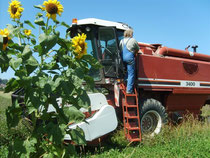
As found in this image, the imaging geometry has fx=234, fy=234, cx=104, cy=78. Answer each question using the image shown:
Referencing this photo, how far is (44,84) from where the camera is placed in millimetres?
2078

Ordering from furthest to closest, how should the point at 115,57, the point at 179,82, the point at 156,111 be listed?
the point at 179,82, the point at 156,111, the point at 115,57

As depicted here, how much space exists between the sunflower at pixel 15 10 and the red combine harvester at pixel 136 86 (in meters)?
2.44

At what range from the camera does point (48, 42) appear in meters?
2.12

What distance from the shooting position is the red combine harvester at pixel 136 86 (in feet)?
16.0

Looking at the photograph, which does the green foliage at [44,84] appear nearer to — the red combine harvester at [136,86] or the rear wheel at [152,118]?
the red combine harvester at [136,86]

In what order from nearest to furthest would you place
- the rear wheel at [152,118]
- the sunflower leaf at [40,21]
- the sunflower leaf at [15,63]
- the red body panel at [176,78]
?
the sunflower leaf at [15,63] < the sunflower leaf at [40,21] < the rear wheel at [152,118] < the red body panel at [176,78]

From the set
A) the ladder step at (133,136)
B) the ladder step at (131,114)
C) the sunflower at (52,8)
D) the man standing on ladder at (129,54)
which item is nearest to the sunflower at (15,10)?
the sunflower at (52,8)

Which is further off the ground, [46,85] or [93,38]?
[93,38]

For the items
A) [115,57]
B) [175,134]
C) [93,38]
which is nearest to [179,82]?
[175,134]

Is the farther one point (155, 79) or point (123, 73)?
point (155, 79)

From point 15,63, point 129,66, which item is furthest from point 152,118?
point 15,63

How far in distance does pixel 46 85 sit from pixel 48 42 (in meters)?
0.39

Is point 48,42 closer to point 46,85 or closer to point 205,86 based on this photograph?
point 46,85

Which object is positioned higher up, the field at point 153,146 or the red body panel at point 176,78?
the red body panel at point 176,78
